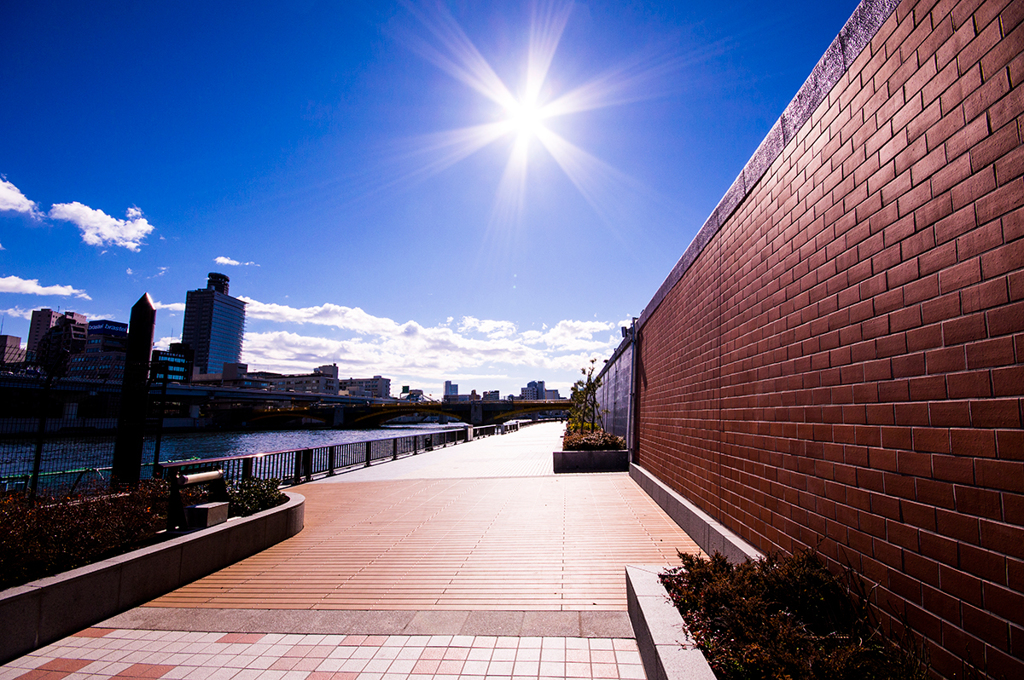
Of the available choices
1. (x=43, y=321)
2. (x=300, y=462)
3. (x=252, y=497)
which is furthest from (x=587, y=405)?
(x=43, y=321)

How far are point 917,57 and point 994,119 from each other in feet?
2.45

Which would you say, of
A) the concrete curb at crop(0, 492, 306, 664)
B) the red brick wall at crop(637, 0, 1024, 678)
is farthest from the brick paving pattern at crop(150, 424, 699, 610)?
the red brick wall at crop(637, 0, 1024, 678)

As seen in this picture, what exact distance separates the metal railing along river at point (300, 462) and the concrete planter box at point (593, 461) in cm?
662

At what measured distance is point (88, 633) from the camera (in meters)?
4.28

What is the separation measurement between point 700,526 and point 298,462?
11040mm

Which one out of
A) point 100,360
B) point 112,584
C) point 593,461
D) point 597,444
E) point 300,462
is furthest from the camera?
point 597,444

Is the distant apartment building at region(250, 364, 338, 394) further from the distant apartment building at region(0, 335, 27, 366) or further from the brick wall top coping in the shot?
the brick wall top coping

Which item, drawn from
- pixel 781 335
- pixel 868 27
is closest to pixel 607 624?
pixel 781 335

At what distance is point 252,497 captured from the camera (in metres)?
7.09

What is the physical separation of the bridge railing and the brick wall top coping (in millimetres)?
8496

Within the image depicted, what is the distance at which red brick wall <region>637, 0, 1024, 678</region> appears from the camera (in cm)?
201

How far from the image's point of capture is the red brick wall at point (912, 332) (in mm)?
2014

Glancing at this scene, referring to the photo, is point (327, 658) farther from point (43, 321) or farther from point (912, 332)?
point (43, 321)

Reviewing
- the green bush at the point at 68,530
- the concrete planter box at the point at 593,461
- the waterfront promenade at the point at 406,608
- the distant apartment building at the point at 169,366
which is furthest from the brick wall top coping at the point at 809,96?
the concrete planter box at the point at 593,461
